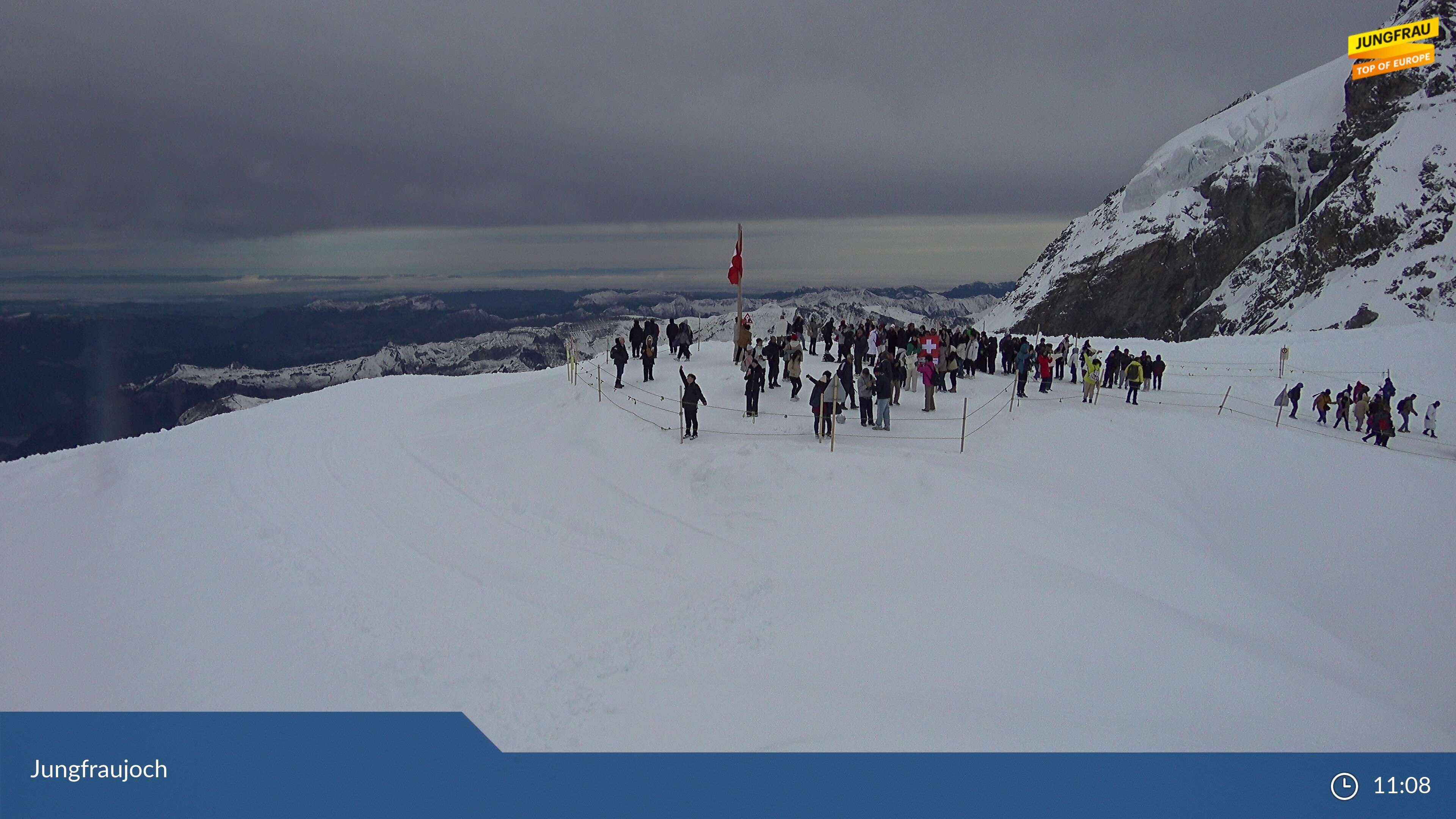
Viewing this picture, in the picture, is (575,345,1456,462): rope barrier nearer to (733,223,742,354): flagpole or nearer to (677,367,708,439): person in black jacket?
(677,367,708,439): person in black jacket

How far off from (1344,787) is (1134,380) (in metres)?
15.8

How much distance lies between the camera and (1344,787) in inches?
293

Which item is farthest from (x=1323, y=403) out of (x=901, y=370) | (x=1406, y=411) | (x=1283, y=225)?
(x=1283, y=225)

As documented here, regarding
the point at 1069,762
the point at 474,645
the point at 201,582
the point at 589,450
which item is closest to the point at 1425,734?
the point at 1069,762

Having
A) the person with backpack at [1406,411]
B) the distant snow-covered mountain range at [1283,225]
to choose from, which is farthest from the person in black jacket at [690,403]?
the distant snow-covered mountain range at [1283,225]

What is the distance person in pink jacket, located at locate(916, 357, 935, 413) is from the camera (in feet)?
61.1

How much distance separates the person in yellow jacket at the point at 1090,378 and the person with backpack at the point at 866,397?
7.85 meters

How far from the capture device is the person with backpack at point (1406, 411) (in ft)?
69.3

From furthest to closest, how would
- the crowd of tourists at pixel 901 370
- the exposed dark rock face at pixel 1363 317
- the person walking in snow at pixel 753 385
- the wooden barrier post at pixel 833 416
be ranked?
1. the exposed dark rock face at pixel 1363 317
2. the person walking in snow at pixel 753 385
3. the crowd of tourists at pixel 901 370
4. the wooden barrier post at pixel 833 416

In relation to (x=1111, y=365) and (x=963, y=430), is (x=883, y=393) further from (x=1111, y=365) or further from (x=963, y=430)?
(x=1111, y=365)

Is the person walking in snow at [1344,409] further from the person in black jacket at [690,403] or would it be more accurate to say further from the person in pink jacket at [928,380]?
the person in black jacket at [690,403]

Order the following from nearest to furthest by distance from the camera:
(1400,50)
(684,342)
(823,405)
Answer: (823,405)
(684,342)
(1400,50)

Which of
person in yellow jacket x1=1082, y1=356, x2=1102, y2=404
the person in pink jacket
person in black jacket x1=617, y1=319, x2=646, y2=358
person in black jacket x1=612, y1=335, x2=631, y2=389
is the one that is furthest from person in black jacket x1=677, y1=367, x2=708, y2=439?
person in yellow jacket x1=1082, y1=356, x2=1102, y2=404

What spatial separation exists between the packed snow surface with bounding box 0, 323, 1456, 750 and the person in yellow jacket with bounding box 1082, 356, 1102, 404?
59 cm
